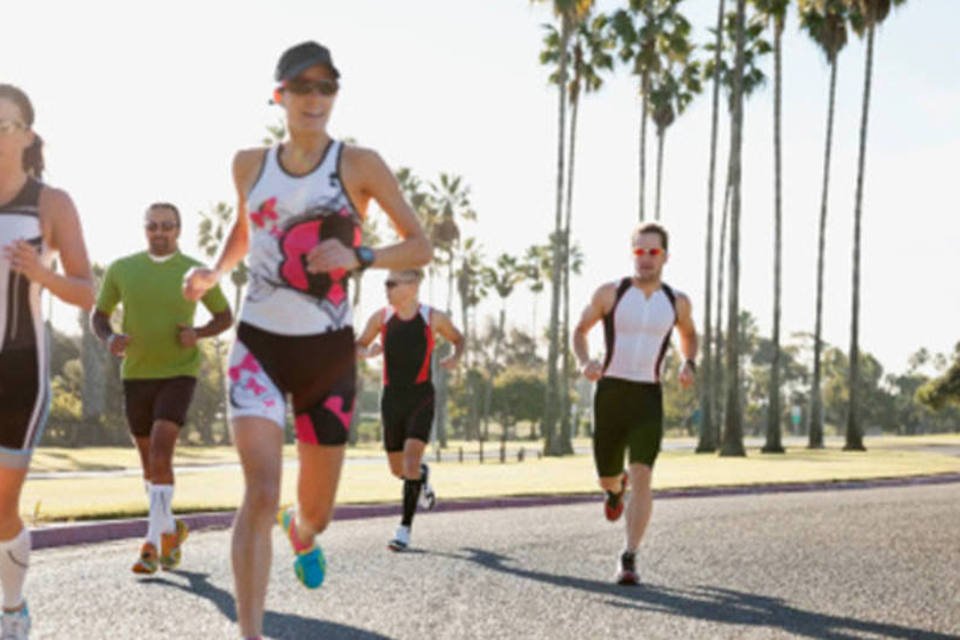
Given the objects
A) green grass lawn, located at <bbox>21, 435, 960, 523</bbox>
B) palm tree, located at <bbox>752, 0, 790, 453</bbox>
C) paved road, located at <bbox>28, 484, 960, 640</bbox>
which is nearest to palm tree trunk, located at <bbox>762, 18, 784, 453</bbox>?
palm tree, located at <bbox>752, 0, 790, 453</bbox>

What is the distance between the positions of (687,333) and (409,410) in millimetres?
2710

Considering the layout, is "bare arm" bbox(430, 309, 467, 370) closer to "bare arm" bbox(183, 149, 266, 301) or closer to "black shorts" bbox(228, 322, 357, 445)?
"bare arm" bbox(183, 149, 266, 301)

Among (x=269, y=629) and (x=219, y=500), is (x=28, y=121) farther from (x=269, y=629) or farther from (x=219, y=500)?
(x=219, y=500)

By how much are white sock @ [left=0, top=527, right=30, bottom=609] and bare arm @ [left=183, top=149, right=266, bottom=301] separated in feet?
4.03

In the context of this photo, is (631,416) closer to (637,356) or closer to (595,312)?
(637,356)

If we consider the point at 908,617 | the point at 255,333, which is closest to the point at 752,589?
the point at 908,617

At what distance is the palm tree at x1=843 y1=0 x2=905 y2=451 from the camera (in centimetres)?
4531

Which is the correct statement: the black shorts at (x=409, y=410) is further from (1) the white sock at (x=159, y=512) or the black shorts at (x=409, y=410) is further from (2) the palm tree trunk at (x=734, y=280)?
(2) the palm tree trunk at (x=734, y=280)

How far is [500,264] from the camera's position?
9169 cm

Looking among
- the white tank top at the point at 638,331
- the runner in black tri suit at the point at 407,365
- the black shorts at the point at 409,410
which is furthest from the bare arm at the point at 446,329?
the white tank top at the point at 638,331

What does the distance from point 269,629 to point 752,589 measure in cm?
322

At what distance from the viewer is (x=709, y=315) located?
47688 millimetres

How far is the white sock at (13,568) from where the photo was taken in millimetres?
5031

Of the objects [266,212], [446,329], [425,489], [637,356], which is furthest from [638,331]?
[266,212]
